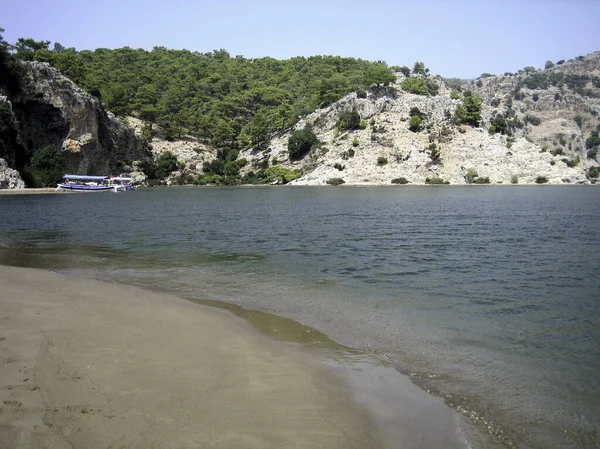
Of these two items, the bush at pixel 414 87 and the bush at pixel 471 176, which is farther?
the bush at pixel 414 87

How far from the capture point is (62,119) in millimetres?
90500

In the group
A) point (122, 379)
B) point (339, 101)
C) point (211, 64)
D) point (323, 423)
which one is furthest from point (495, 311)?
point (211, 64)

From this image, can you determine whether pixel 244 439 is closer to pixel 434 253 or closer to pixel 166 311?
pixel 166 311

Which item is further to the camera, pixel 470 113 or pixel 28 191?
pixel 470 113

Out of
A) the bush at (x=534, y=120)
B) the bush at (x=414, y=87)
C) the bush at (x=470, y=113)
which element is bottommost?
the bush at (x=470, y=113)

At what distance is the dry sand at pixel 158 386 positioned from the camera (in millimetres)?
5539

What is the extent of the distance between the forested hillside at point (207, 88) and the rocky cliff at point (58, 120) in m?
15.9

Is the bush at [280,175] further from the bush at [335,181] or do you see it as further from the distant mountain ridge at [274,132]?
the bush at [335,181]

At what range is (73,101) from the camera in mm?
91625

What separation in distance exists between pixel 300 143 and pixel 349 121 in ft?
44.9

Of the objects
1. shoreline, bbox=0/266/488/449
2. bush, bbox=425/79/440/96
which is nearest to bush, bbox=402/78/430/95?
bush, bbox=425/79/440/96

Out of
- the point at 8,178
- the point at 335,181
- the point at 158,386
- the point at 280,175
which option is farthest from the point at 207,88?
the point at 158,386

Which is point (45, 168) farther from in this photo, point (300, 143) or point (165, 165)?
point (300, 143)

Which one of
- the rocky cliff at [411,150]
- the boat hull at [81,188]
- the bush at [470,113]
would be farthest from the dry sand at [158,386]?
the bush at [470,113]
